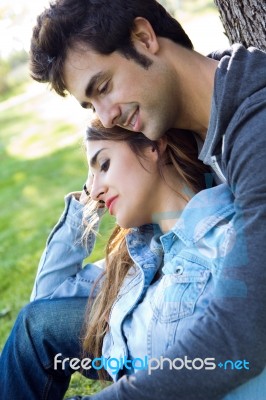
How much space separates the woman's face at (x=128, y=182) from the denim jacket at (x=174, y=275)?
139mm

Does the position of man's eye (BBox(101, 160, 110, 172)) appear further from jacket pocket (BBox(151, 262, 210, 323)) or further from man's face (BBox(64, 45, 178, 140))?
jacket pocket (BBox(151, 262, 210, 323))

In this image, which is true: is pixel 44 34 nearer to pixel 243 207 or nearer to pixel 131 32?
pixel 131 32

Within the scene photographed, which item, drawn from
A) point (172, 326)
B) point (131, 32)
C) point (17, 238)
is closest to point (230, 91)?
point (131, 32)

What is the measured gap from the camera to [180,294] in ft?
6.90

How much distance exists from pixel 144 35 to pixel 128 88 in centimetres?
24

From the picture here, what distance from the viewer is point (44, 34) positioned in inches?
95.8

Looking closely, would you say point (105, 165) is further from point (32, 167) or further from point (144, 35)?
point (32, 167)

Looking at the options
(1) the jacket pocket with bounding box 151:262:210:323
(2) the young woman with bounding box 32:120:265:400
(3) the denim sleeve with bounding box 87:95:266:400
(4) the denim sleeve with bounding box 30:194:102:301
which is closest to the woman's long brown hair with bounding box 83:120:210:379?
(2) the young woman with bounding box 32:120:265:400

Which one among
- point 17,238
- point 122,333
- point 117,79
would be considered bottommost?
point 17,238

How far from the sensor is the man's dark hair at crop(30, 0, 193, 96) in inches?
93.7

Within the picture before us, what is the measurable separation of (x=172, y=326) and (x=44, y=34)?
1206mm

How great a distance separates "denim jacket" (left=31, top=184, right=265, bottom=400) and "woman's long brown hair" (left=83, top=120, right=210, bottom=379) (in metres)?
0.04

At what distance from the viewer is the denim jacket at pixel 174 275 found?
204 centimetres

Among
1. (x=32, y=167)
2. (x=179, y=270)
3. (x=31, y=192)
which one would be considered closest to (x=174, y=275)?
(x=179, y=270)
